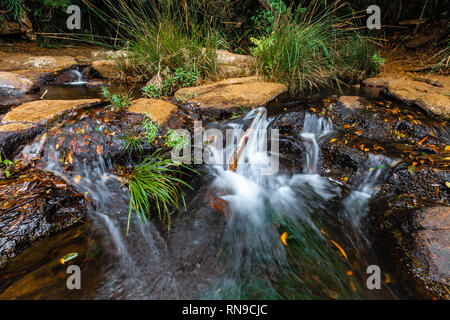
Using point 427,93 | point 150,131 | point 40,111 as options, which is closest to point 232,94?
point 150,131

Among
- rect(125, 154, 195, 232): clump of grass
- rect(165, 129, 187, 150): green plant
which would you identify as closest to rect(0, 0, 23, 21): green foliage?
rect(165, 129, 187, 150): green plant

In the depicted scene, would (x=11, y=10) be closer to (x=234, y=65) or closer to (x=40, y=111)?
(x=40, y=111)

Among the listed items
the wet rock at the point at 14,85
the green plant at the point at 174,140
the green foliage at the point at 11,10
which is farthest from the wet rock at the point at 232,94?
the green foliage at the point at 11,10

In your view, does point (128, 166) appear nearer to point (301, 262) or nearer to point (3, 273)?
point (3, 273)

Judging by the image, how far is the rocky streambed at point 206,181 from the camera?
1585 mm

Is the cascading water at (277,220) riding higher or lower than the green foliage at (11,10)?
lower

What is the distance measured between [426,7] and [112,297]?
34.6ft

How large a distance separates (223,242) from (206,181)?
34.8 inches

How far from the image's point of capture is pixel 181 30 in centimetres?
408

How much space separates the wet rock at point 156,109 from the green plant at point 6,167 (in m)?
1.36

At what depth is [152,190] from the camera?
220cm

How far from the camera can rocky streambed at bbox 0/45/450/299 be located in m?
1.58

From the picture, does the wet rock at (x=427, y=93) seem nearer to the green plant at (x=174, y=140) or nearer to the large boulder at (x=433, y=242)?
the large boulder at (x=433, y=242)

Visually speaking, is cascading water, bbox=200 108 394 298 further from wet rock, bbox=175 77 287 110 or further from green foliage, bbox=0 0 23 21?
green foliage, bbox=0 0 23 21
